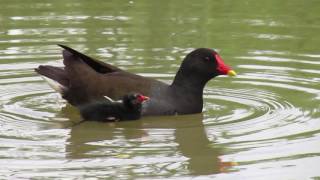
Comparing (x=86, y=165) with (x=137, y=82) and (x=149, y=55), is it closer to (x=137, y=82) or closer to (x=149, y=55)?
(x=137, y=82)

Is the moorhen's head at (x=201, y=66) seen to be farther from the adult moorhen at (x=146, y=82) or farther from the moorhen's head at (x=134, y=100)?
the moorhen's head at (x=134, y=100)

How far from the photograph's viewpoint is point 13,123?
10594 millimetres

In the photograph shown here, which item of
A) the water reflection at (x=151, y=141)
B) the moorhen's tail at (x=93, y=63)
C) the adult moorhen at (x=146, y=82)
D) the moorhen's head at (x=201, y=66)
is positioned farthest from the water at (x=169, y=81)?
the moorhen's tail at (x=93, y=63)

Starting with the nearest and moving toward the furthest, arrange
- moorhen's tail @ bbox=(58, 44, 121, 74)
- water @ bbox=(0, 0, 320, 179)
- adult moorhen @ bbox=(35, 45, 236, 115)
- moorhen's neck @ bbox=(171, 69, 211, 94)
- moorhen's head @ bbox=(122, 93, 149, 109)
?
water @ bbox=(0, 0, 320, 179)
moorhen's head @ bbox=(122, 93, 149, 109)
adult moorhen @ bbox=(35, 45, 236, 115)
moorhen's neck @ bbox=(171, 69, 211, 94)
moorhen's tail @ bbox=(58, 44, 121, 74)

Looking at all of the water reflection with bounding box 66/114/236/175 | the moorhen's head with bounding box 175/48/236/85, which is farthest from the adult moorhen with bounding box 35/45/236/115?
the water reflection with bounding box 66/114/236/175

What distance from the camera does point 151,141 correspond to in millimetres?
9977

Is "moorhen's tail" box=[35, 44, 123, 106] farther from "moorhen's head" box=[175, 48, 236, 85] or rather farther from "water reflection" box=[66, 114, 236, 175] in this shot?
"moorhen's head" box=[175, 48, 236, 85]

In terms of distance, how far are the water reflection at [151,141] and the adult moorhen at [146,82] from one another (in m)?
0.18

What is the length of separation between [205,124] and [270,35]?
4.51 meters

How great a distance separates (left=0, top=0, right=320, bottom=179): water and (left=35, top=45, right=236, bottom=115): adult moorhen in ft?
0.61

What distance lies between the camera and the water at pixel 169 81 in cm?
918

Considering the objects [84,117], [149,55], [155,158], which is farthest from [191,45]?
[155,158]

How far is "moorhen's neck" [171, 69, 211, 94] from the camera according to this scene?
1140 cm

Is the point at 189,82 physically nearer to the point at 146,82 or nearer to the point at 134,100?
the point at 146,82
